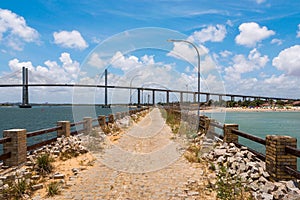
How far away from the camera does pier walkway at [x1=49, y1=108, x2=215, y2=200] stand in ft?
21.3

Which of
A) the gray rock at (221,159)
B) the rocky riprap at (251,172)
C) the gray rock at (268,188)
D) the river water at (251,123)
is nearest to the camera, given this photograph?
the rocky riprap at (251,172)

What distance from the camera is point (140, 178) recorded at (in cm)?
781

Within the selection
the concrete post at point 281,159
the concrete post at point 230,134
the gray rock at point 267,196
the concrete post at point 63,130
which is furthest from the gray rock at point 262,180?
the concrete post at point 63,130

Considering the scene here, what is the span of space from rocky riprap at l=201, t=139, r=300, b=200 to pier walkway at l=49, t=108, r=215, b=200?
2.41ft

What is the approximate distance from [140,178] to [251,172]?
285cm

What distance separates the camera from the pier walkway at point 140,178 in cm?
650

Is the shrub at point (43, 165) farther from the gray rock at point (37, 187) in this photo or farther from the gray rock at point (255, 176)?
the gray rock at point (255, 176)

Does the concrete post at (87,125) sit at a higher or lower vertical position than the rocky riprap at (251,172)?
higher

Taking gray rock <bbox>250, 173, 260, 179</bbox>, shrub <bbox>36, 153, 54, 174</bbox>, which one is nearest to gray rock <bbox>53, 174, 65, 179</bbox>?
shrub <bbox>36, 153, 54, 174</bbox>

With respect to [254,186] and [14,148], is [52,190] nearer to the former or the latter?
[14,148]

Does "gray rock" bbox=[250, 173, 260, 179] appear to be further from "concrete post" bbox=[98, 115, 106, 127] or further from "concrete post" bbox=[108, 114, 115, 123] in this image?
"concrete post" bbox=[108, 114, 115, 123]

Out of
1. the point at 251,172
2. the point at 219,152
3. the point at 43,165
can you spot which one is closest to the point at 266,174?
the point at 251,172

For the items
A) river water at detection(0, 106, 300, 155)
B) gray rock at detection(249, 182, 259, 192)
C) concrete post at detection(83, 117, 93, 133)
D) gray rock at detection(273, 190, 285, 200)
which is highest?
concrete post at detection(83, 117, 93, 133)

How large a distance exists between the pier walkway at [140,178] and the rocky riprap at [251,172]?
73cm
